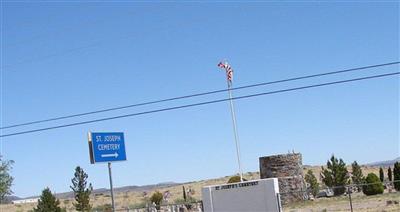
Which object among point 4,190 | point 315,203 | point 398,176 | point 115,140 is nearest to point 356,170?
point 398,176

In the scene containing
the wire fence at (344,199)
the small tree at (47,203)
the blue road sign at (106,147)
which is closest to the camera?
the blue road sign at (106,147)

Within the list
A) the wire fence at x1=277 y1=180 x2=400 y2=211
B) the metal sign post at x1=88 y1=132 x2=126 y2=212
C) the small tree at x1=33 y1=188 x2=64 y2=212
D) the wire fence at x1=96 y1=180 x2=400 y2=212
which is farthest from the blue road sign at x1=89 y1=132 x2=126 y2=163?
the small tree at x1=33 y1=188 x2=64 y2=212

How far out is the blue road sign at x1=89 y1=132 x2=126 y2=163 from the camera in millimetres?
14922

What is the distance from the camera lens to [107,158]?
15.1m

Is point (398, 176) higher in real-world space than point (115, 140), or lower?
lower

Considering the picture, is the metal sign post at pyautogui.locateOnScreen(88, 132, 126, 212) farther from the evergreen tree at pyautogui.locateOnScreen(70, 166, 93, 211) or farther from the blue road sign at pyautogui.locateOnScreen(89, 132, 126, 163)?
the evergreen tree at pyautogui.locateOnScreen(70, 166, 93, 211)

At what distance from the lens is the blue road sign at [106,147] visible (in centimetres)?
1492

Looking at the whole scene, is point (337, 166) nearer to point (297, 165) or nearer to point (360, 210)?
point (297, 165)

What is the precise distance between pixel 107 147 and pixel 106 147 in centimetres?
3

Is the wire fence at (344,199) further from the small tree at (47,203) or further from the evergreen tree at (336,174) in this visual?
the small tree at (47,203)

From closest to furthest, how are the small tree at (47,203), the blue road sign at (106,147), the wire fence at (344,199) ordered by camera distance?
the blue road sign at (106,147)
the wire fence at (344,199)
the small tree at (47,203)

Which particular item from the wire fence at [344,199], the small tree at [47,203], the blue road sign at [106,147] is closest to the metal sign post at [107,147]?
the blue road sign at [106,147]

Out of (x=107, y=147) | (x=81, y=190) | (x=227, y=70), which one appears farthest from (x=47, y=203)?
(x=107, y=147)

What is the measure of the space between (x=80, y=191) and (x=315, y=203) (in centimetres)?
2037
